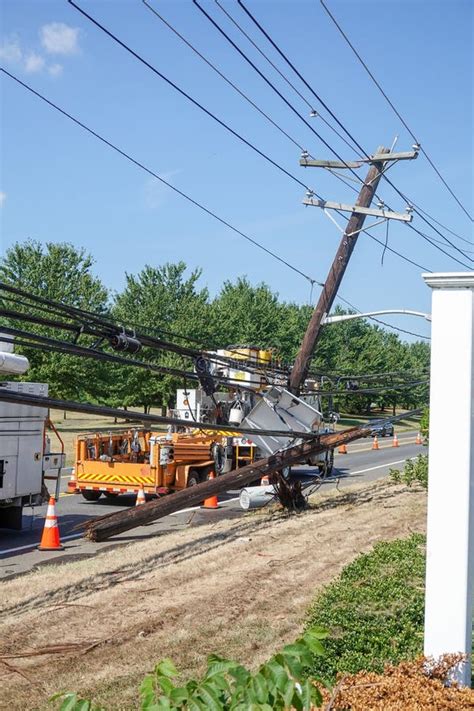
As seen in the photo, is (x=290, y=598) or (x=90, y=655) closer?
(x=90, y=655)

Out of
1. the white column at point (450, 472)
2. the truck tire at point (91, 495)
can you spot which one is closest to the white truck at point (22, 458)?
the truck tire at point (91, 495)

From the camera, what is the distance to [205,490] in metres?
12.3

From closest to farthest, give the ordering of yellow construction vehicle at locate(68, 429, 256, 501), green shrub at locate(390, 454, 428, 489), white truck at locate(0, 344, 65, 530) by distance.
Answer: white truck at locate(0, 344, 65, 530) < yellow construction vehicle at locate(68, 429, 256, 501) < green shrub at locate(390, 454, 428, 489)

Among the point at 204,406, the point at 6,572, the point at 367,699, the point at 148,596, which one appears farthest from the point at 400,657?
the point at 204,406

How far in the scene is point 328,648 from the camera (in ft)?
17.5

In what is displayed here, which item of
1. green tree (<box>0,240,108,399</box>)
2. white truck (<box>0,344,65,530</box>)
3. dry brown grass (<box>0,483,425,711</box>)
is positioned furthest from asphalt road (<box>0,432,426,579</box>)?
green tree (<box>0,240,108,399</box>)

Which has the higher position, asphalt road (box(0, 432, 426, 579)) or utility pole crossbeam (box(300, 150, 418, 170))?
utility pole crossbeam (box(300, 150, 418, 170))

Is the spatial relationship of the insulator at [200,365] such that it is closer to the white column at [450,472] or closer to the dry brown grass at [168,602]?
the dry brown grass at [168,602]

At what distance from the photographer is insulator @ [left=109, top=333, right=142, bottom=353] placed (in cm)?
978

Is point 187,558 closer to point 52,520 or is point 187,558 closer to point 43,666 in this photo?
point 52,520

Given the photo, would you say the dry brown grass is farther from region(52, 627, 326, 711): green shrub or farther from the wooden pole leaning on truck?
region(52, 627, 326, 711): green shrub

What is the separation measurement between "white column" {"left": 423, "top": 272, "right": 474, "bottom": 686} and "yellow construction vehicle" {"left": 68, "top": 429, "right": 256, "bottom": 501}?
482 inches

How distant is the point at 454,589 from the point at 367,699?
125cm

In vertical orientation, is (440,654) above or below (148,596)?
above
